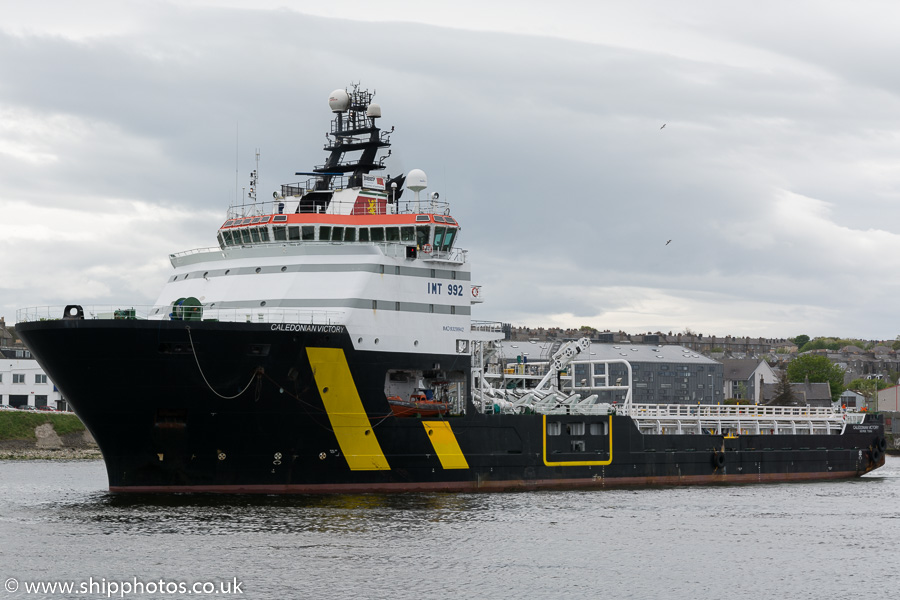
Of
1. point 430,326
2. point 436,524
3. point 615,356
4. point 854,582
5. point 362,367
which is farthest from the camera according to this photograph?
point 615,356

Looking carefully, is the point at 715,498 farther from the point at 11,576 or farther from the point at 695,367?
the point at 695,367

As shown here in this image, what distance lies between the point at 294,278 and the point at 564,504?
419 inches

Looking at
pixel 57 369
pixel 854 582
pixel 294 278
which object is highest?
pixel 294 278

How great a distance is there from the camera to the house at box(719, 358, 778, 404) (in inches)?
4392

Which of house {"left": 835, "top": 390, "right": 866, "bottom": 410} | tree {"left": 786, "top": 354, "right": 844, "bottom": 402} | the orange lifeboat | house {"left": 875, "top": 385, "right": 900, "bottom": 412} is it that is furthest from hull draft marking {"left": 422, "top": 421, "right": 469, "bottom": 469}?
tree {"left": 786, "top": 354, "right": 844, "bottom": 402}

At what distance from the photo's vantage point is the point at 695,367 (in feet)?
329

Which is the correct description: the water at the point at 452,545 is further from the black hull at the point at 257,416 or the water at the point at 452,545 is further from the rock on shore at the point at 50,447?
the rock on shore at the point at 50,447

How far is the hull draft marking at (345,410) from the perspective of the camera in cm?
3100

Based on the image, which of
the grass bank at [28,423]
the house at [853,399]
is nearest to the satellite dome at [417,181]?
the grass bank at [28,423]

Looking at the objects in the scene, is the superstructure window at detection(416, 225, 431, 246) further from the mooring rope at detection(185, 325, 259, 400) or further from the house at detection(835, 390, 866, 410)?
the house at detection(835, 390, 866, 410)

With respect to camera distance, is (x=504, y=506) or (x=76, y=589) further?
(x=504, y=506)

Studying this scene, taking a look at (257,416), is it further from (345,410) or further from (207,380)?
(345,410)

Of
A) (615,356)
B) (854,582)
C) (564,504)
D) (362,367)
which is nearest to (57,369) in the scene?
(362,367)

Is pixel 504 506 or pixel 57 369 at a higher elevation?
pixel 57 369
